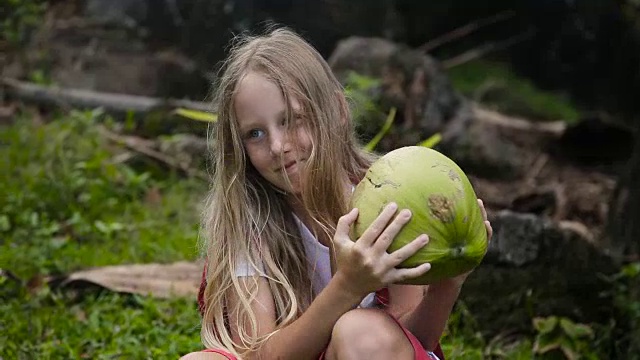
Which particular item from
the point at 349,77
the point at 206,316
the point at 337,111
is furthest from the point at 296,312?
the point at 349,77

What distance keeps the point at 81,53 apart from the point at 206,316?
5502mm

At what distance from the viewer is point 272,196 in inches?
117

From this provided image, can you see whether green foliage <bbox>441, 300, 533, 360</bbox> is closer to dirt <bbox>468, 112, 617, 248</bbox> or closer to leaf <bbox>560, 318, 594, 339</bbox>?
leaf <bbox>560, 318, 594, 339</bbox>

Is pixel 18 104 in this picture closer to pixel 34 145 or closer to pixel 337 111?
pixel 34 145

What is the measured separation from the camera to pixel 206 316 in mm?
2881

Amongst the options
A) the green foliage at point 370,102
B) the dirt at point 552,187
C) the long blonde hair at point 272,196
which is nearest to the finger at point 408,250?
the long blonde hair at point 272,196

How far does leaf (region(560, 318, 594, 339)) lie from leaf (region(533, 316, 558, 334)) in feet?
0.09

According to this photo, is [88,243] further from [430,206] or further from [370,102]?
[430,206]

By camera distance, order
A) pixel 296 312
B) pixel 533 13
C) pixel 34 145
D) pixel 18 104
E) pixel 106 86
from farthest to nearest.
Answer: pixel 533 13 < pixel 106 86 < pixel 18 104 < pixel 34 145 < pixel 296 312

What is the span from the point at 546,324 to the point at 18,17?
449 cm

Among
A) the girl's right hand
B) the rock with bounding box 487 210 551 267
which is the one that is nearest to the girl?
the girl's right hand

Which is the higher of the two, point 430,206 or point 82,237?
point 430,206

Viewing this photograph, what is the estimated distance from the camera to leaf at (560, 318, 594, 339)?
152 inches

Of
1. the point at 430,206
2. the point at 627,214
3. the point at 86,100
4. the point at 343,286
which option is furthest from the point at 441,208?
the point at 86,100
